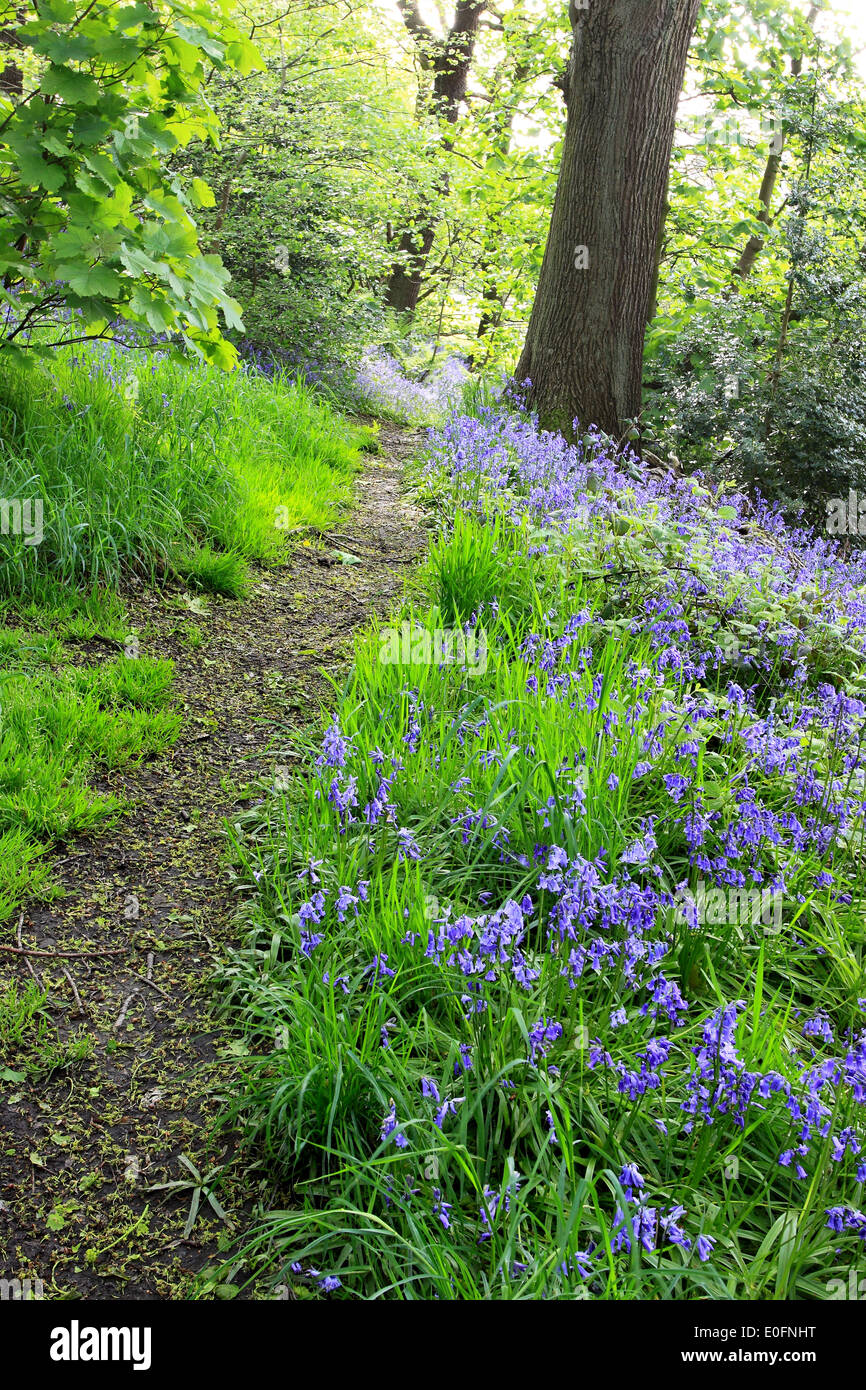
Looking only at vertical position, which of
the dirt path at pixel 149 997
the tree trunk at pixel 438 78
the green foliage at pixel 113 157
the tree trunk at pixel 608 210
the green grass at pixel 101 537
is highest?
the tree trunk at pixel 438 78

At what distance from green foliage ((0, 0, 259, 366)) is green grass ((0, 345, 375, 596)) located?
0.87 meters

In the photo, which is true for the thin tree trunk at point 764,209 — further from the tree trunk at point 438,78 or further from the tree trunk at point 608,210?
the tree trunk at point 438,78

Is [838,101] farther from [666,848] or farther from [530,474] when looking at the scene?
[666,848]

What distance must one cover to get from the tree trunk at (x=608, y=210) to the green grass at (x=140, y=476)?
2.46 m

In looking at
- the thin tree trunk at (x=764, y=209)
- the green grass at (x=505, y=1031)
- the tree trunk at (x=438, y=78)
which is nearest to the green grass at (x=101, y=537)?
the green grass at (x=505, y=1031)

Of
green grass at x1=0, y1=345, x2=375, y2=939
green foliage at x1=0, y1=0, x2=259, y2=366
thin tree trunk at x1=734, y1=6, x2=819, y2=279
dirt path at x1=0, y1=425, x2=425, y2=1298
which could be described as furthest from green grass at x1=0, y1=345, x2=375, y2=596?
thin tree trunk at x1=734, y1=6, x2=819, y2=279

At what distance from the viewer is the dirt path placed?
68.8 inches

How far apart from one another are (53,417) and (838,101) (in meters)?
8.11

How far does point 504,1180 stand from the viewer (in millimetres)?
1603

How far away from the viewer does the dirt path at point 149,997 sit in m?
1.75

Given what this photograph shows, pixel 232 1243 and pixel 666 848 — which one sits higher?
pixel 666 848

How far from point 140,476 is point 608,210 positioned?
4518mm

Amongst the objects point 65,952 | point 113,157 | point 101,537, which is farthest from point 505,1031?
point 113,157
